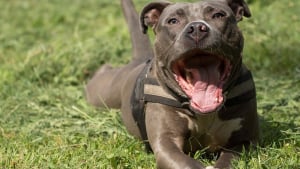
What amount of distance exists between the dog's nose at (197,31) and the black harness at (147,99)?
509 millimetres

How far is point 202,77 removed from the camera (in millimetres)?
4676

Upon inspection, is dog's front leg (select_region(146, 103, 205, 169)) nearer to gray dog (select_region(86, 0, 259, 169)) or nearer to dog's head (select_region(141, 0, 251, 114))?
gray dog (select_region(86, 0, 259, 169))

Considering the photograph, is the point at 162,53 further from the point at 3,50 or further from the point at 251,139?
the point at 3,50

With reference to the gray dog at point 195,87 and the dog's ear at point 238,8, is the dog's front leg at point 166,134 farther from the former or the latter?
the dog's ear at point 238,8

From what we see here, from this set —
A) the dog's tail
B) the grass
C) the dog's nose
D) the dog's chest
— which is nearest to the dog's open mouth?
the dog's nose

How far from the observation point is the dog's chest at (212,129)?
488 centimetres

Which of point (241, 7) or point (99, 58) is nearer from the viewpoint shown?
point (241, 7)

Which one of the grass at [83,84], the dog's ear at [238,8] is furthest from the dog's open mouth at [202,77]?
the dog's ear at [238,8]

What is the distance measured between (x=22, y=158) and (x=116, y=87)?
167cm

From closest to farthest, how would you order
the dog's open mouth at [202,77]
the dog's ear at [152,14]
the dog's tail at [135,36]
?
1. the dog's open mouth at [202,77]
2. the dog's ear at [152,14]
3. the dog's tail at [135,36]

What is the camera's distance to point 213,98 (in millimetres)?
4590

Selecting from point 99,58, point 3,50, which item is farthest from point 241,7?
point 3,50

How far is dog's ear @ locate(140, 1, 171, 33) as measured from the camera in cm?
522

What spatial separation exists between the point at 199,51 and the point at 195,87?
257 millimetres
